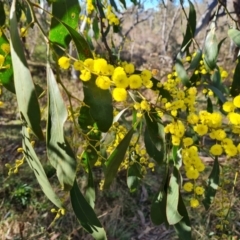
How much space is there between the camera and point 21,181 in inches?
114

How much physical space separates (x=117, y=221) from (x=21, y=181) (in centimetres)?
88

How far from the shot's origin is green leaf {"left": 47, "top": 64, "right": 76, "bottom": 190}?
0.53m

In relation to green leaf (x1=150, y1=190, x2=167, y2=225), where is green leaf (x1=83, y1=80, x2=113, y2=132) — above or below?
above

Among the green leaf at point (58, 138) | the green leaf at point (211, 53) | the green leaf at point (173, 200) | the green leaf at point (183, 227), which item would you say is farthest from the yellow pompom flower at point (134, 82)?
the green leaf at point (211, 53)

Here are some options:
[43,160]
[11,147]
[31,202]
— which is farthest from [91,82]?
[11,147]

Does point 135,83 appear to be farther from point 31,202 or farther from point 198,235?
point 31,202

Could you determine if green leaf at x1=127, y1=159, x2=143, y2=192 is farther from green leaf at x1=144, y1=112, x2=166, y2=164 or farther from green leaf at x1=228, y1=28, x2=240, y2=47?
green leaf at x1=228, y1=28, x2=240, y2=47

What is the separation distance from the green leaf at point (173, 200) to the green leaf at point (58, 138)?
0.33m

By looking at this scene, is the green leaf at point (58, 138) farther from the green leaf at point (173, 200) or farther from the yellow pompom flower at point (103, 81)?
the green leaf at point (173, 200)

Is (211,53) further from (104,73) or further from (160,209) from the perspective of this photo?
(104,73)

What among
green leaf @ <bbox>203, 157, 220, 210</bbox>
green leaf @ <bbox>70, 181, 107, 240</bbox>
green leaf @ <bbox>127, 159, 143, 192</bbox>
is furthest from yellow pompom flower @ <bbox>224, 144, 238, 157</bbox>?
green leaf @ <bbox>127, 159, 143, 192</bbox>

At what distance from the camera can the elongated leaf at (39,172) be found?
1.91 feet

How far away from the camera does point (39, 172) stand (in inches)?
24.0

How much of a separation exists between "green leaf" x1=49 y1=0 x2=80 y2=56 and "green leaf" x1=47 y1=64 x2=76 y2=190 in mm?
169
